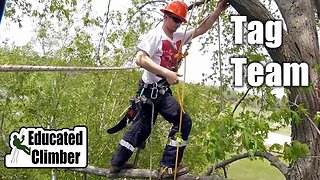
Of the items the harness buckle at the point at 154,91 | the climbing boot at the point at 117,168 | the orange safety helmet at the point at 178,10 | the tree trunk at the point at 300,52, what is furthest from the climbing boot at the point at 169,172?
the orange safety helmet at the point at 178,10

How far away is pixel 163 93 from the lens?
3018mm

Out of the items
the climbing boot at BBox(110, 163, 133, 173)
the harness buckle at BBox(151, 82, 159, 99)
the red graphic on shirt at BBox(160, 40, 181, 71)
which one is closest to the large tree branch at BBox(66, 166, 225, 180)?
the climbing boot at BBox(110, 163, 133, 173)

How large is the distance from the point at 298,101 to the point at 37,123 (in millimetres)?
6617

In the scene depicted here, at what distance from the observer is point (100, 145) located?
A: 8.87 metres

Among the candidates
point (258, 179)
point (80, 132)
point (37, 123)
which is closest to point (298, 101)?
point (80, 132)

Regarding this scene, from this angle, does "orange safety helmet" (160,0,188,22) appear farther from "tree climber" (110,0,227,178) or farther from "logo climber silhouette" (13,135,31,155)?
"logo climber silhouette" (13,135,31,155)

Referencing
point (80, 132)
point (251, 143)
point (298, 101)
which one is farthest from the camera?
point (80, 132)

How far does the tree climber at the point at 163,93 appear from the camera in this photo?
294 cm

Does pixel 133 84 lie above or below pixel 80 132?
above

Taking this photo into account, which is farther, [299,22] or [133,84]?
[133,84]

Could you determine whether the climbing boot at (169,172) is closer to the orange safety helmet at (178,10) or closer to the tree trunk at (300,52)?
the tree trunk at (300,52)

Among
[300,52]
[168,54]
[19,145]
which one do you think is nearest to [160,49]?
[168,54]

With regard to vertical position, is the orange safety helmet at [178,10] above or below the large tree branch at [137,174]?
above

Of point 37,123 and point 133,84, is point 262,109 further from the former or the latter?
point 37,123
